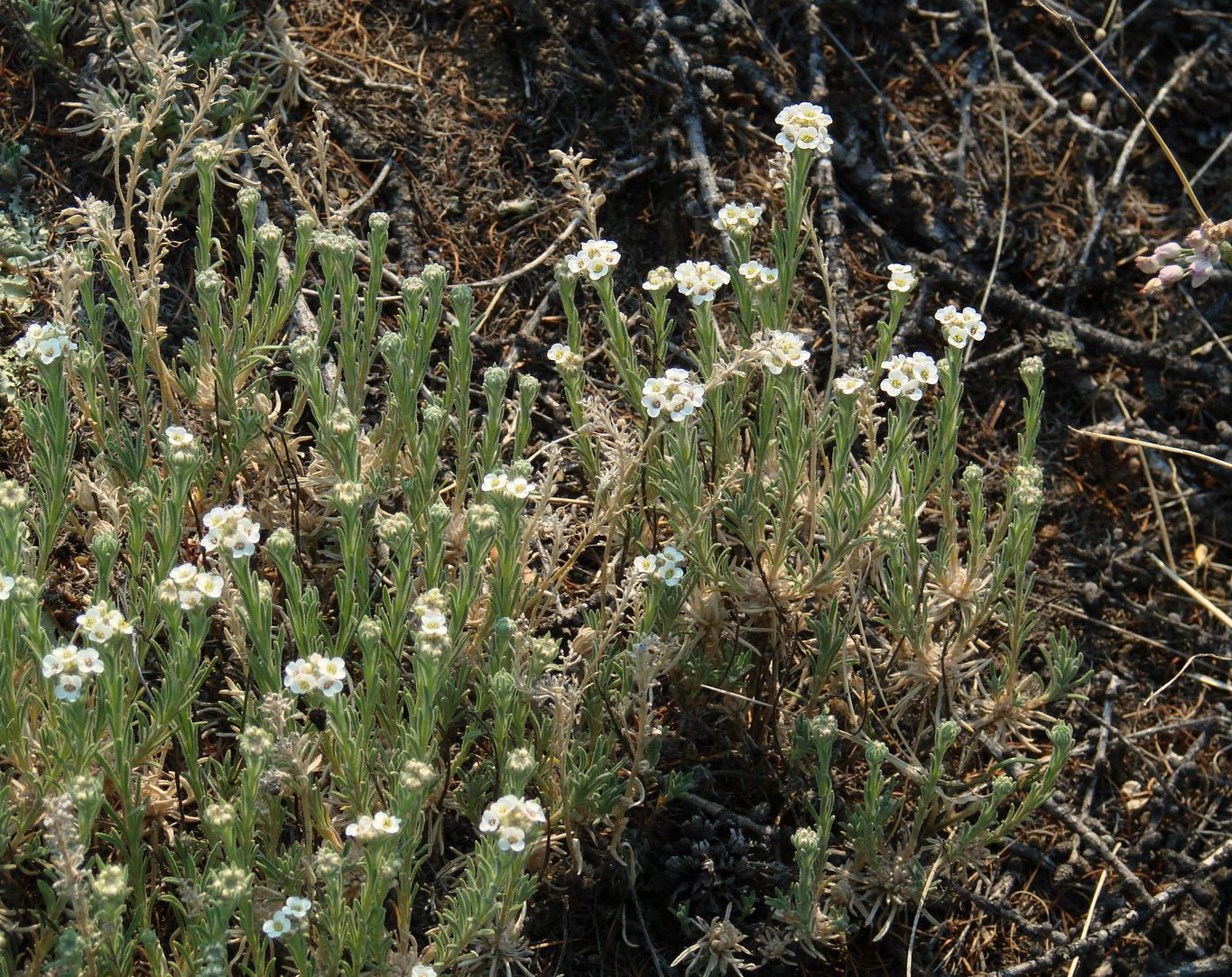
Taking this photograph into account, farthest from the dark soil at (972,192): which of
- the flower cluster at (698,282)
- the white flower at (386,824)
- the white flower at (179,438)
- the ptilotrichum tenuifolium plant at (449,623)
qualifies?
the white flower at (386,824)

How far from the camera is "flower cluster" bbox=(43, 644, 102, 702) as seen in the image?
264cm

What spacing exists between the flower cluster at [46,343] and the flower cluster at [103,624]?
796mm

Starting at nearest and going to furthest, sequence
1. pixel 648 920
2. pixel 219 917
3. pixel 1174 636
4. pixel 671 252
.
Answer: pixel 219 917
pixel 648 920
pixel 1174 636
pixel 671 252

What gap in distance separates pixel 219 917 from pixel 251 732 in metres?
0.38

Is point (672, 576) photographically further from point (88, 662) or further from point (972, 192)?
point (972, 192)

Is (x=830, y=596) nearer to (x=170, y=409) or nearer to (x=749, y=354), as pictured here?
(x=749, y=354)

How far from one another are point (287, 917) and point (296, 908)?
0.21ft

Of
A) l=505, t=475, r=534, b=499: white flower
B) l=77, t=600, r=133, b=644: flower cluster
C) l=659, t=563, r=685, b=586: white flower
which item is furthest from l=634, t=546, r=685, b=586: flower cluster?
l=77, t=600, r=133, b=644: flower cluster

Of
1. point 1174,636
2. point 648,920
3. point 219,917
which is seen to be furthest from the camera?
point 1174,636

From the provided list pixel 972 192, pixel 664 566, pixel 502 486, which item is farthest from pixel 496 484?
pixel 972 192

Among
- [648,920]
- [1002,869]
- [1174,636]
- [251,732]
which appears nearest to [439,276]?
[251,732]

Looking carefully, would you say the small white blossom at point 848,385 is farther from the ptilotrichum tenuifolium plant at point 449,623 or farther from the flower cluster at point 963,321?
the flower cluster at point 963,321

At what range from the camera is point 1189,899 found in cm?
374

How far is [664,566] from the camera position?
125 inches
